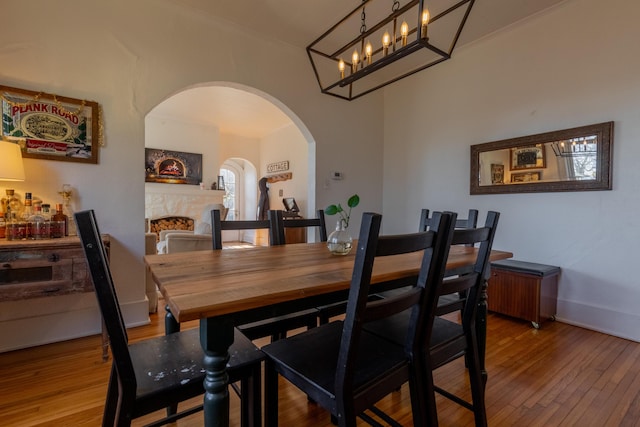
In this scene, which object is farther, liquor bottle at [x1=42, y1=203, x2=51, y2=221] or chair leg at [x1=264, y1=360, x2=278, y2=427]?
liquor bottle at [x1=42, y1=203, x2=51, y2=221]

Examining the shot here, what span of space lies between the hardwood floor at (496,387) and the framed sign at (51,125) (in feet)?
4.68

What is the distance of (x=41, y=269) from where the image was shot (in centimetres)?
188

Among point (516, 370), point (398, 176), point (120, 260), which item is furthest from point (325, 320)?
point (398, 176)

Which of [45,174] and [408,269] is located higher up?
[45,174]

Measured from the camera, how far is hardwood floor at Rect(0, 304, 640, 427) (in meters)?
1.45

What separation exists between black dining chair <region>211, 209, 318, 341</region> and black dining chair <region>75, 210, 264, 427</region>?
0.13 metres

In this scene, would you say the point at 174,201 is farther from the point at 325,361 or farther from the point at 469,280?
the point at 469,280

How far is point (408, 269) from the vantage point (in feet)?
3.82

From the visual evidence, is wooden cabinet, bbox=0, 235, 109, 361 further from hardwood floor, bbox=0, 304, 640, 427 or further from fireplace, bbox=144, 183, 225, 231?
fireplace, bbox=144, 183, 225, 231

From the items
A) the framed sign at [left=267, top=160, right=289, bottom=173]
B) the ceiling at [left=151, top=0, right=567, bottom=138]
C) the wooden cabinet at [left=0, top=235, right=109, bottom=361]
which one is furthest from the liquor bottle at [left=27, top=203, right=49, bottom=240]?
the framed sign at [left=267, top=160, right=289, bottom=173]

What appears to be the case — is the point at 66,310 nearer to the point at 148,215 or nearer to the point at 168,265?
the point at 168,265

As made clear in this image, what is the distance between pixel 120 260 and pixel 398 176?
3.33 meters

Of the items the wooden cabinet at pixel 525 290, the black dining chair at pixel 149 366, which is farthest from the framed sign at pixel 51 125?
the wooden cabinet at pixel 525 290

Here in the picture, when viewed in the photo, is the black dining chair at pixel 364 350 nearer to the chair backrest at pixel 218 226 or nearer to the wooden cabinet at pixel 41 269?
the chair backrest at pixel 218 226
